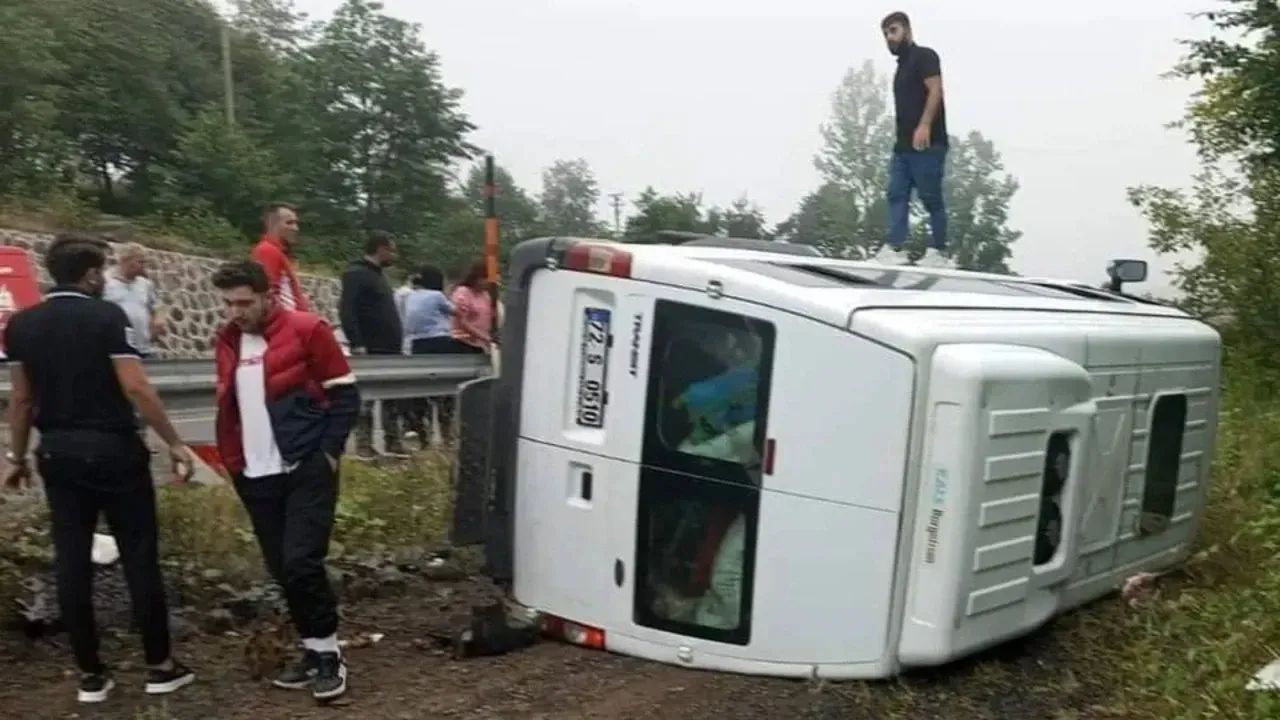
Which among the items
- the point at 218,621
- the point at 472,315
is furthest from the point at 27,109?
the point at 218,621

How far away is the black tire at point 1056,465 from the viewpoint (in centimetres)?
551

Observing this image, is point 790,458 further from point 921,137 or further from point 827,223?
point 827,223

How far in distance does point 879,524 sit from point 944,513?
24 centimetres

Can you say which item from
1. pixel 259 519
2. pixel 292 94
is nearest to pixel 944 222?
pixel 259 519

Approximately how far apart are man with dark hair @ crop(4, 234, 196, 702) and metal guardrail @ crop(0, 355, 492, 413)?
210 cm

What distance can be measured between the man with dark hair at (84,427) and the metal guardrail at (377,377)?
2.10 metres

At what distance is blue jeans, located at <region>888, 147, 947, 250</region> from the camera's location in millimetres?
8969

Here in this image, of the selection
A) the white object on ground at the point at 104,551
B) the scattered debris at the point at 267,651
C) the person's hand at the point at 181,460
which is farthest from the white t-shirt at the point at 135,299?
the person's hand at the point at 181,460

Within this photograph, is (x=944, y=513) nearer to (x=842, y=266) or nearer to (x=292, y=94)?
(x=842, y=266)

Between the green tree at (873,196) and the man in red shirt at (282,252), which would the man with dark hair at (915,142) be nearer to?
the green tree at (873,196)

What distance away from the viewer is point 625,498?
5.58 meters

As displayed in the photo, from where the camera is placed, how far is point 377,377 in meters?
9.47

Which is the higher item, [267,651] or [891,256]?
[891,256]

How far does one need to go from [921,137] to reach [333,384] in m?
4.78
